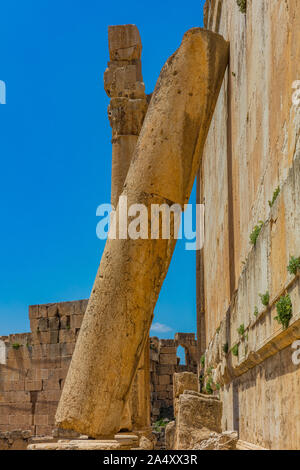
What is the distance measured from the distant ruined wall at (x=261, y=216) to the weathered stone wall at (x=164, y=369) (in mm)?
19835

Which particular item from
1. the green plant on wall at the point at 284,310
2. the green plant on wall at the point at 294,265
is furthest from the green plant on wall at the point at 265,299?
the green plant on wall at the point at 294,265

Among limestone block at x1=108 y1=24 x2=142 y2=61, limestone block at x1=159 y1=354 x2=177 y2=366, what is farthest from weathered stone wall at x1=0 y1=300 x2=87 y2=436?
limestone block at x1=108 y1=24 x2=142 y2=61

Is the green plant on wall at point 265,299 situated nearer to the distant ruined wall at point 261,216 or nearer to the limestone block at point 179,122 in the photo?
the distant ruined wall at point 261,216

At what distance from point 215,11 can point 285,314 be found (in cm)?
942

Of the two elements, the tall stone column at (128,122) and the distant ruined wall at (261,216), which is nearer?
the distant ruined wall at (261,216)

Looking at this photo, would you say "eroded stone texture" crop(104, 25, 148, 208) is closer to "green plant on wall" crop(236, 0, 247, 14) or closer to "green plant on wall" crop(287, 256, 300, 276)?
"green plant on wall" crop(236, 0, 247, 14)

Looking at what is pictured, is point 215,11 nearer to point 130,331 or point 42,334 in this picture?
point 130,331

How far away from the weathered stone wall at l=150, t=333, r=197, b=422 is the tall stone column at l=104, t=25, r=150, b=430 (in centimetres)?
1606

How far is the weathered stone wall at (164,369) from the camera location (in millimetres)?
28531

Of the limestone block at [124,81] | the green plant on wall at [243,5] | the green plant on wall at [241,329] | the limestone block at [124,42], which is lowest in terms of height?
the green plant on wall at [241,329]

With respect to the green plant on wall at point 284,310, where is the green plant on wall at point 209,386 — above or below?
below

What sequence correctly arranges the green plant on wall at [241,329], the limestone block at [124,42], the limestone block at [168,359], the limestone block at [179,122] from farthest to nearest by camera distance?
the limestone block at [168,359] < the limestone block at [124,42] < the limestone block at [179,122] < the green plant on wall at [241,329]

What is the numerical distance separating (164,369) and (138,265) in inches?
921

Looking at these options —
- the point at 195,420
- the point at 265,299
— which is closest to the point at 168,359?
the point at 195,420
